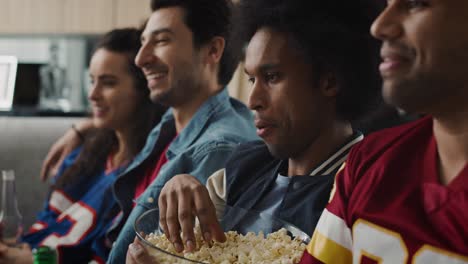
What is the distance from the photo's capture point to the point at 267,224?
36.2 inches

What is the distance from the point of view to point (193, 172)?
1398 mm

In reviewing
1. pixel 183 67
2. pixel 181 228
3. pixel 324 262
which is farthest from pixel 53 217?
pixel 324 262

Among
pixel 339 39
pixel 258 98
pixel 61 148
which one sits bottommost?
pixel 61 148

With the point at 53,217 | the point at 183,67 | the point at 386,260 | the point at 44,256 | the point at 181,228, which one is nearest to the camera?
the point at 386,260

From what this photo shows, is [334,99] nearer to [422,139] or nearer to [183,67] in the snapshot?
[422,139]

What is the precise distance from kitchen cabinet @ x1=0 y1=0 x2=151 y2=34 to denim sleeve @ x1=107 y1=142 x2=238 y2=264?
3089mm

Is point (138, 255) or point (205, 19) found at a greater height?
point (205, 19)

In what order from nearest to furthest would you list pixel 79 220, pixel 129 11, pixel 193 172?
pixel 193 172
pixel 79 220
pixel 129 11

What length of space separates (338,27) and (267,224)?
386mm

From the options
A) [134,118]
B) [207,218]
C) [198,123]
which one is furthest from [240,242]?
[134,118]

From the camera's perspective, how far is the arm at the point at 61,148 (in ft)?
6.84

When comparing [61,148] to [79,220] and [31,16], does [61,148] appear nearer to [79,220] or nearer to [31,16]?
[79,220]

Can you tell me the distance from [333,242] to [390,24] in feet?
0.92

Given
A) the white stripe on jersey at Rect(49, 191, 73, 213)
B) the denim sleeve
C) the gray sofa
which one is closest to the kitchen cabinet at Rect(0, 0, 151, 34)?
the gray sofa
